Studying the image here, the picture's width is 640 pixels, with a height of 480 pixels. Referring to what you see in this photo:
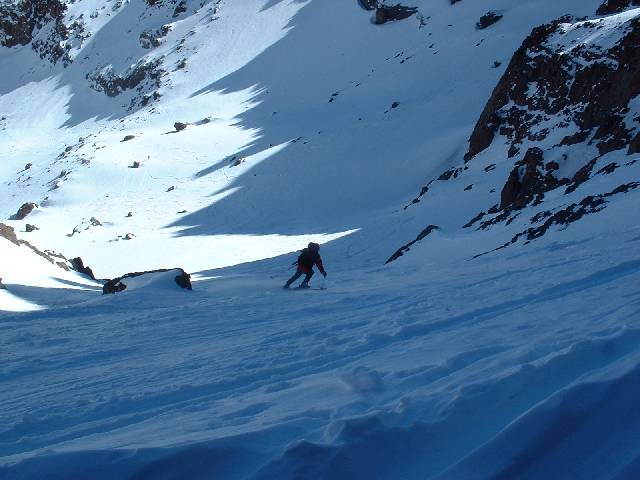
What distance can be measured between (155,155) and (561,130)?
86.1ft

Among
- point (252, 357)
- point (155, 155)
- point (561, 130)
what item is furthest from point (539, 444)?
point (155, 155)

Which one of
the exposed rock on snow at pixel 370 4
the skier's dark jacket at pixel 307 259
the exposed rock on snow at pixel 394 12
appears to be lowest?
the skier's dark jacket at pixel 307 259

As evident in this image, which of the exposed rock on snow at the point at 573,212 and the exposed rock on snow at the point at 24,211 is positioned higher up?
the exposed rock on snow at the point at 24,211

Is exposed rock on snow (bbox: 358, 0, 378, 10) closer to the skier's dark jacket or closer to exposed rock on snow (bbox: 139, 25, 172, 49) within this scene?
exposed rock on snow (bbox: 139, 25, 172, 49)

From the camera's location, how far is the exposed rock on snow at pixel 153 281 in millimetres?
12000

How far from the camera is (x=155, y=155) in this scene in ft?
138

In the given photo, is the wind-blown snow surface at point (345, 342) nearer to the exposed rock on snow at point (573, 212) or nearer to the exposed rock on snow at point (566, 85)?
the exposed rock on snow at point (573, 212)

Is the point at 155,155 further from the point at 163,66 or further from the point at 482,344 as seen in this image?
the point at 482,344

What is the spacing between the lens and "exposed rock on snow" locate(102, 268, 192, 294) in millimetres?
12000

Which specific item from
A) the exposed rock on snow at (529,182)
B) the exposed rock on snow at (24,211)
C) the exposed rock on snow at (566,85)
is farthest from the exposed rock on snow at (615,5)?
the exposed rock on snow at (24,211)

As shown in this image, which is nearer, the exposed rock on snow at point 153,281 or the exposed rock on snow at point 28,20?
the exposed rock on snow at point 153,281

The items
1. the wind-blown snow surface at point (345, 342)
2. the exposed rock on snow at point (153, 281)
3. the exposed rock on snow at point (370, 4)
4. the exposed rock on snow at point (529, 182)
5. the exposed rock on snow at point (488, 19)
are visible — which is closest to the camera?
the wind-blown snow surface at point (345, 342)

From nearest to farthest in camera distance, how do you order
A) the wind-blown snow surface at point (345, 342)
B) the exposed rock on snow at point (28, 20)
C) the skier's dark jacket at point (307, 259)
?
the wind-blown snow surface at point (345, 342) < the skier's dark jacket at point (307, 259) < the exposed rock on snow at point (28, 20)

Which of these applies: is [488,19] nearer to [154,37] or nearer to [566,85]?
[566,85]
